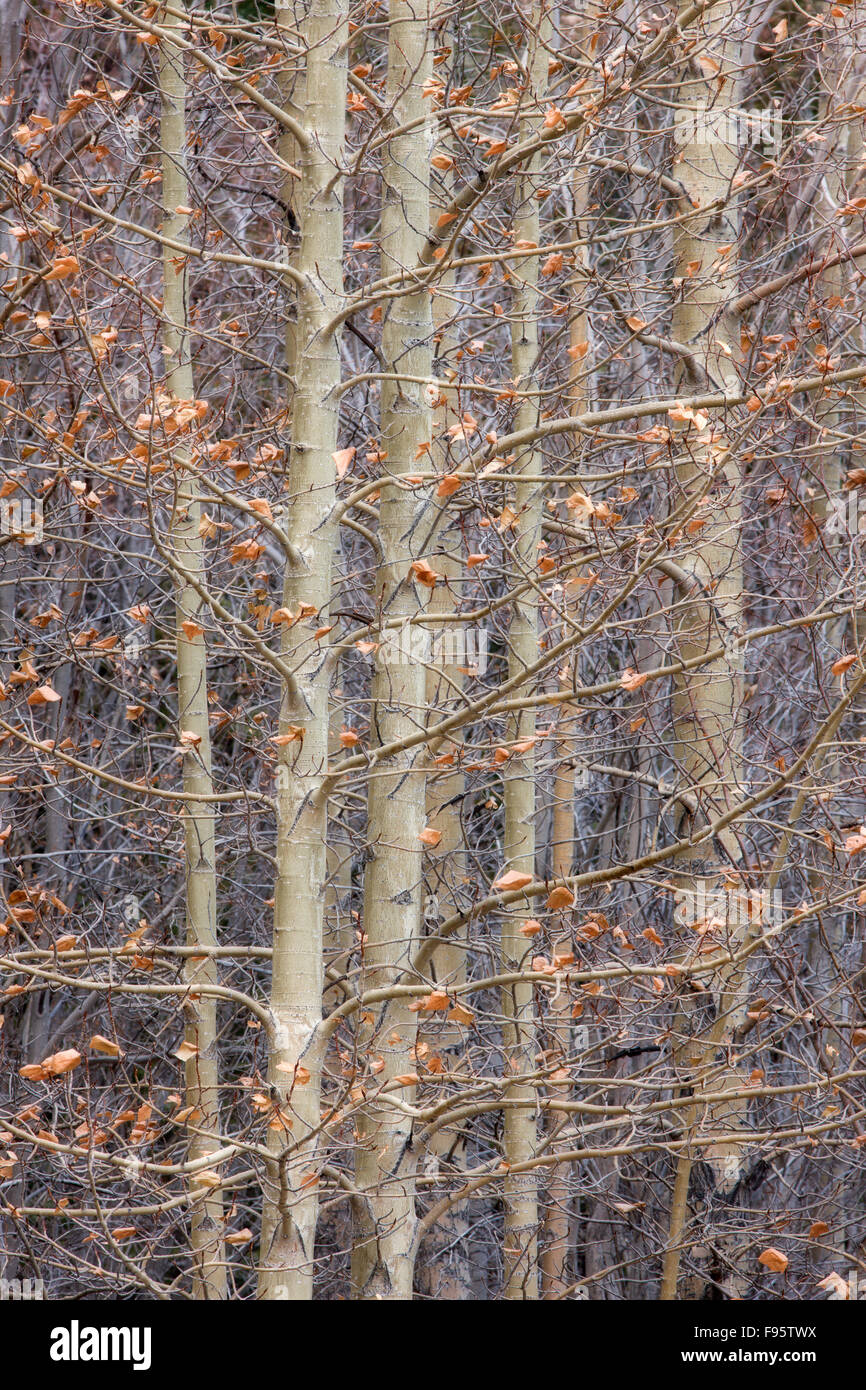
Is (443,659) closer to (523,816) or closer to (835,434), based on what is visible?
(523,816)

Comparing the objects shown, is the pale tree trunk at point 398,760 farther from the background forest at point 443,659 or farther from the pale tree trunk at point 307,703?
the pale tree trunk at point 307,703

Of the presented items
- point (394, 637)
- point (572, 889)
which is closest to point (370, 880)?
point (394, 637)

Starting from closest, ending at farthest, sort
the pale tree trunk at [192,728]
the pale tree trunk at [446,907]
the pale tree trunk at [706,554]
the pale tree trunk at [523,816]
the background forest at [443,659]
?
the background forest at [443,659], the pale tree trunk at [706,554], the pale tree trunk at [523,816], the pale tree trunk at [192,728], the pale tree trunk at [446,907]

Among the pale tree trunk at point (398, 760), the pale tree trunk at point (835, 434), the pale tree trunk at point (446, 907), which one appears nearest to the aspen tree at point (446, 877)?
the pale tree trunk at point (446, 907)

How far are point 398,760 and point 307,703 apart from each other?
2.64 ft

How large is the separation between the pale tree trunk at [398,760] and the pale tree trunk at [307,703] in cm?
46

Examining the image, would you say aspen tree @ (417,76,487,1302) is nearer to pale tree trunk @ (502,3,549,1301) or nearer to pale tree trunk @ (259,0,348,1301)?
pale tree trunk @ (502,3,549,1301)

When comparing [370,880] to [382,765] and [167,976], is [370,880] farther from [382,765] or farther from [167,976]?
[167,976]

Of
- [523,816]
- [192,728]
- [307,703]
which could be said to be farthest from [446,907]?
[307,703]

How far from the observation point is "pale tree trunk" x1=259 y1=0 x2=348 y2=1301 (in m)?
3.98

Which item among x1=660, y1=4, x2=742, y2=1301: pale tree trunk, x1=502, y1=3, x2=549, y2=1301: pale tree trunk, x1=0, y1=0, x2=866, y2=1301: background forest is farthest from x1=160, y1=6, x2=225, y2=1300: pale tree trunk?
x1=660, y1=4, x2=742, y2=1301: pale tree trunk

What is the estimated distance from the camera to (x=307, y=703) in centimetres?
421

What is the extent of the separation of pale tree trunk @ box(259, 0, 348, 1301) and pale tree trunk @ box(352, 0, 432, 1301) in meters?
0.46

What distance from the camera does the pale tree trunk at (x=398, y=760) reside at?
190 inches
